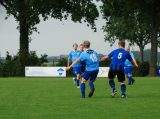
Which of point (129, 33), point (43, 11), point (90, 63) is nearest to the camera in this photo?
point (90, 63)

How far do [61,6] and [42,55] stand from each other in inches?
216

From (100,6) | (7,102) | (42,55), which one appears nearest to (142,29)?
(100,6)

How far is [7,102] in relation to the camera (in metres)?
18.4

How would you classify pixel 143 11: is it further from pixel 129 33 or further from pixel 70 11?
pixel 129 33

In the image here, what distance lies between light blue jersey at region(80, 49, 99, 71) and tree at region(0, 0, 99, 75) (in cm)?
3878

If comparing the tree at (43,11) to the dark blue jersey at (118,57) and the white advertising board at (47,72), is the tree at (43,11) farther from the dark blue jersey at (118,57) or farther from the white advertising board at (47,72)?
the dark blue jersey at (118,57)

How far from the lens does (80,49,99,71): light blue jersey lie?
2122cm

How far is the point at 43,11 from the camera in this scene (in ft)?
202

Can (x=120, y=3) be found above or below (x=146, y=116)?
above

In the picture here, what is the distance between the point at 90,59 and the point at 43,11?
4088cm

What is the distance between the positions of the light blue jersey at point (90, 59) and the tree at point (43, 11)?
127 feet

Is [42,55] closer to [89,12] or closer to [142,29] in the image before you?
[89,12]

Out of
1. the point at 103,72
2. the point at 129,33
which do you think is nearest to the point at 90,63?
the point at 103,72

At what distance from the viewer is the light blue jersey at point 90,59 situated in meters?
21.2
